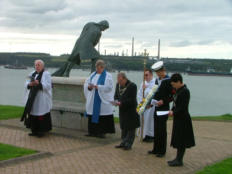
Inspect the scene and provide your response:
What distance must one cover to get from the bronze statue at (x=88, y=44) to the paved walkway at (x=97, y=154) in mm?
2223

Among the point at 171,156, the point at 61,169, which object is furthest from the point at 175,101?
the point at 61,169

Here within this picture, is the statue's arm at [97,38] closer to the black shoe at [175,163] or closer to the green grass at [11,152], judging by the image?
the green grass at [11,152]

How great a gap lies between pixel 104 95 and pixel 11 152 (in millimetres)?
2744

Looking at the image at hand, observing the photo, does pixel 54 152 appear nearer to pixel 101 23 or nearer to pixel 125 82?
pixel 125 82

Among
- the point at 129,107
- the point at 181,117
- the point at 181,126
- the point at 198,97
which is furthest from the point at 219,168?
the point at 198,97

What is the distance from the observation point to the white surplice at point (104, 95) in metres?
9.56

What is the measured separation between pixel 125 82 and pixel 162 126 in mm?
1328

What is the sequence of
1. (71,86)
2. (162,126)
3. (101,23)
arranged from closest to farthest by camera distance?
(162,126) < (71,86) < (101,23)

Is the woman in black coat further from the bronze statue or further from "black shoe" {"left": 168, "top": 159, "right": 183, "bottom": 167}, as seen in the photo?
the bronze statue

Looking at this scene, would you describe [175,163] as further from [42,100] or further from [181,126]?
[42,100]

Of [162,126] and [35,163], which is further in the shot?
[162,126]

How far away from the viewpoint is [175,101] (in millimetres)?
7363

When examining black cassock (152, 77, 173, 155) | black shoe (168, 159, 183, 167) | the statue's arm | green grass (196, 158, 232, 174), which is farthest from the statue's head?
green grass (196, 158, 232, 174)

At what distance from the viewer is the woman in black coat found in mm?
7270
